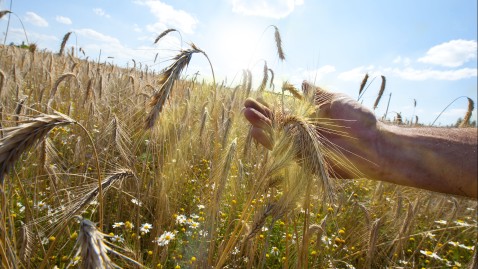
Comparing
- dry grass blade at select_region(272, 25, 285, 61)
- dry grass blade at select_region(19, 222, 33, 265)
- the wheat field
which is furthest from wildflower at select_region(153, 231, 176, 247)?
dry grass blade at select_region(272, 25, 285, 61)

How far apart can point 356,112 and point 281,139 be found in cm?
101

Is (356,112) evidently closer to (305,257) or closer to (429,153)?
(429,153)

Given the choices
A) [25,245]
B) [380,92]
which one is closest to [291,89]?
[25,245]

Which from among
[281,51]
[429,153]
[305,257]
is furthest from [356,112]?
[281,51]

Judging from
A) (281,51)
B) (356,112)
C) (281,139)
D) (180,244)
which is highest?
(281,51)

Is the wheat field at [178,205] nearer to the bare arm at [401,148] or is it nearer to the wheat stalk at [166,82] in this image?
the wheat stalk at [166,82]

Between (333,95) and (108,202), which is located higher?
(333,95)

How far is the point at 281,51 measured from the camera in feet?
10.1

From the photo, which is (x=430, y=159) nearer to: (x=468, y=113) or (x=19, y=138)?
(x=19, y=138)

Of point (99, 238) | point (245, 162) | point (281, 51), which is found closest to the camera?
point (99, 238)

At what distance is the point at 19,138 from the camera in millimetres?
843

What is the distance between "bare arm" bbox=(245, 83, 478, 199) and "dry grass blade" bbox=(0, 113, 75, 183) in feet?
3.31

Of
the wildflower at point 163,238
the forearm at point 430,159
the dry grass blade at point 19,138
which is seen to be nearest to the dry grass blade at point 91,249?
the dry grass blade at point 19,138

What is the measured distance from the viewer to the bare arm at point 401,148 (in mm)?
1651
